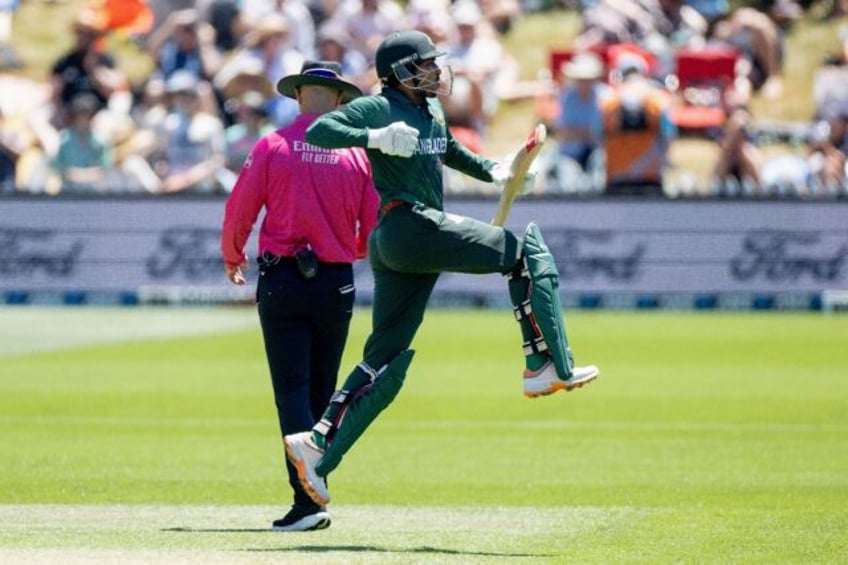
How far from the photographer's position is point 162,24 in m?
29.8

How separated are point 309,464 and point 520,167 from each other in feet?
5.47

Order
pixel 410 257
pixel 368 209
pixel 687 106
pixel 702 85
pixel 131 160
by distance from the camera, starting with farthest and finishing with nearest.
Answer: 1. pixel 687 106
2. pixel 702 85
3. pixel 131 160
4. pixel 368 209
5. pixel 410 257

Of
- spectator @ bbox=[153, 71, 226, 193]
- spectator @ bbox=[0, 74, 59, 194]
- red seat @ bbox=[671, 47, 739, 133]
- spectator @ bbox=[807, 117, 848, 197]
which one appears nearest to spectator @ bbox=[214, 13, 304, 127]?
spectator @ bbox=[153, 71, 226, 193]

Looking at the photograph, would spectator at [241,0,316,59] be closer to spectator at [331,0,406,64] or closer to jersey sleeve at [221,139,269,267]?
spectator at [331,0,406,64]

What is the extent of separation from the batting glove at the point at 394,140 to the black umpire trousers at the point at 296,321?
1.02 metres

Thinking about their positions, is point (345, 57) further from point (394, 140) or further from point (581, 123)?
point (394, 140)

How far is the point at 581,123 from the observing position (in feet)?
81.7

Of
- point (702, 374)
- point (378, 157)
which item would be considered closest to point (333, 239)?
point (378, 157)

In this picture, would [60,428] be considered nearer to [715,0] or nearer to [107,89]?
[107,89]

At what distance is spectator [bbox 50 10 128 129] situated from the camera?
26.8 metres

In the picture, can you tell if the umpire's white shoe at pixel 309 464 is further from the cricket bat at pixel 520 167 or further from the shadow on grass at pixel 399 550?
the cricket bat at pixel 520 167

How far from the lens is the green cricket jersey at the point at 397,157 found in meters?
8.55

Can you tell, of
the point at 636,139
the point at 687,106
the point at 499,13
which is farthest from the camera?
the point at 499,13

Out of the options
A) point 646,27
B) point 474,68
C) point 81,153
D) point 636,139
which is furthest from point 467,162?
point 646,27
